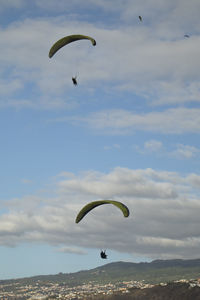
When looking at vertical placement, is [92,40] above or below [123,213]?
above

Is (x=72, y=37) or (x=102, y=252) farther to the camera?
(x=72, y=37)

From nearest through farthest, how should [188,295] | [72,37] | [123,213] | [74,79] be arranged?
[123,213] < [74,79] < [72,37] < [188,295]

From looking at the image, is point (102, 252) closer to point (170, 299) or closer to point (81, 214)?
point (81, 214)

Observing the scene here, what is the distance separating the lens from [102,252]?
3728 cm

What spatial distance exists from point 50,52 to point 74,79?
255 inches

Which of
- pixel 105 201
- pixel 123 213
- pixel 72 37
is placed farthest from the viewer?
pixel 72 37

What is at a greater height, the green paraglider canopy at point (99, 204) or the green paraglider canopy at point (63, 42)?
Answer: the green paraglider canopy at point (63, 42)

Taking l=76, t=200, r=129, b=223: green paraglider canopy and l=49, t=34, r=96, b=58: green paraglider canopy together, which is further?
l=49, t=34, r=96, b=58: green paraglider canopy

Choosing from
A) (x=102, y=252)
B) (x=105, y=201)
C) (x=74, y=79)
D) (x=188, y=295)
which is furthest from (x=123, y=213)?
(x=188, y=295)

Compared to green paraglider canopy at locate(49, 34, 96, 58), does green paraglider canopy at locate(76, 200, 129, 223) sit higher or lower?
lower

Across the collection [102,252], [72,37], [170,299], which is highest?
[72,37]

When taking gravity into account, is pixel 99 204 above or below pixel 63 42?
→ below

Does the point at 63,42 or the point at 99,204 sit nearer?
the point at 99,204

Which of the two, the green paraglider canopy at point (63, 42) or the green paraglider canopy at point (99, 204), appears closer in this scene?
the green paraglider canopy at point (99, 204)
